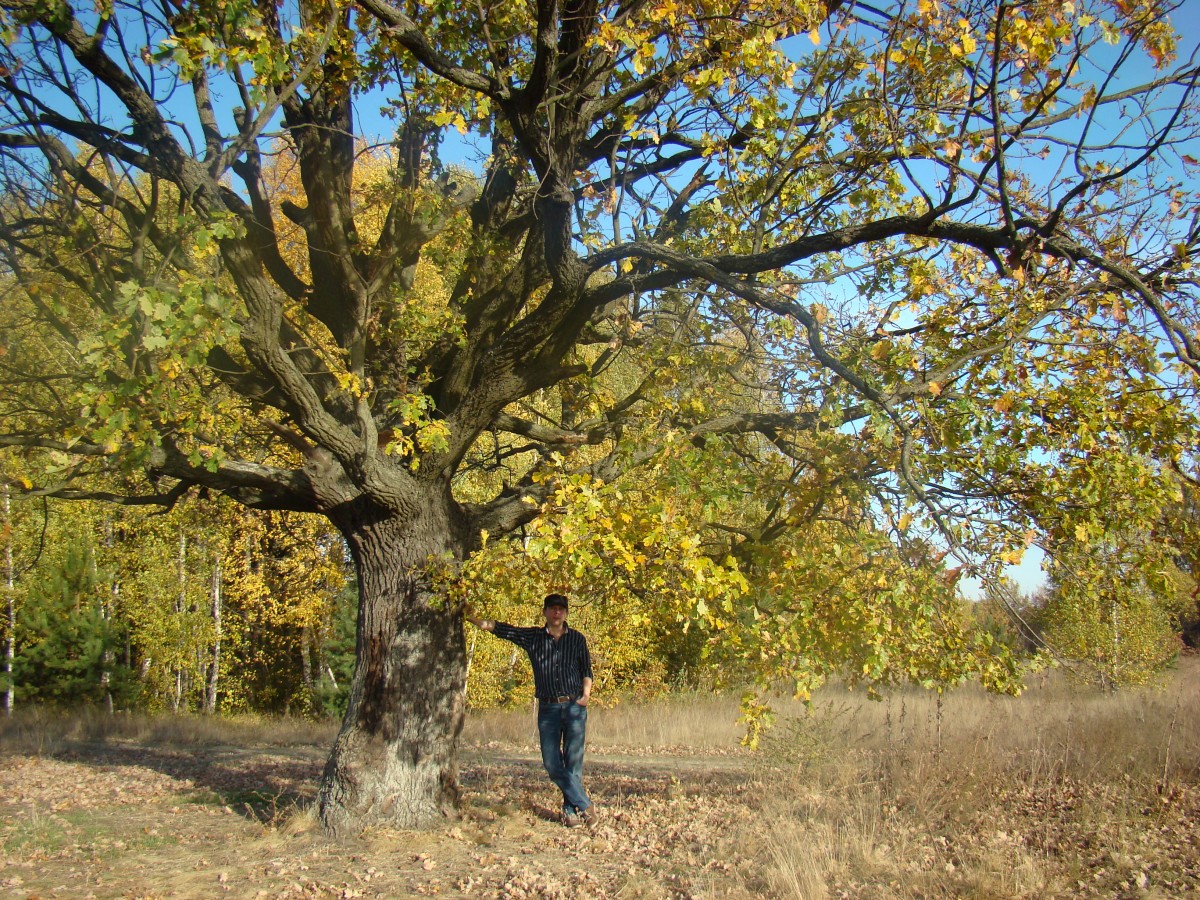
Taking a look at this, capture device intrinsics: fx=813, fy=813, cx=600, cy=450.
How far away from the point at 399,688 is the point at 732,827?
2818mm

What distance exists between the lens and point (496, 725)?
1617 cm

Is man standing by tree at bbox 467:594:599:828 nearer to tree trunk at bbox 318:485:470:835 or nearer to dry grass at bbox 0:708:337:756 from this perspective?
tree trunk at bbox 318:485:470:835

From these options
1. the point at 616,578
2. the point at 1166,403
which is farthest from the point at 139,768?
the point at 1166,403

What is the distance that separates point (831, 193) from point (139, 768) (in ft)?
33.1

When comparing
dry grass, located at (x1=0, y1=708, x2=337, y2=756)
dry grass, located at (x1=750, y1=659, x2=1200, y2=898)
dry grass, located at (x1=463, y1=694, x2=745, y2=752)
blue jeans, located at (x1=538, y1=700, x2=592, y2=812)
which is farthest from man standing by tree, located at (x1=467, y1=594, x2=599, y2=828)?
dry grass, located at (x1=0, y1=708, x2=337, y2=756)

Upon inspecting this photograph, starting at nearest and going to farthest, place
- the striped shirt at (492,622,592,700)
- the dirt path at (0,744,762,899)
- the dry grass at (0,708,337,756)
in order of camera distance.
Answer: the dirt path at (0,744,762,899) < the striped shirt at (492,622,592,700) < the dry grass at (0,708,337,756)

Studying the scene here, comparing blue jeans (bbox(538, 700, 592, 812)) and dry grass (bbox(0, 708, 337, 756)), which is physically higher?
blue jeans (bbox(538, 700, 592, 812))

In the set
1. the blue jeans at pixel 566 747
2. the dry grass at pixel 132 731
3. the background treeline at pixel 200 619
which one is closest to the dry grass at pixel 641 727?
the background treeline at pixel 200 619

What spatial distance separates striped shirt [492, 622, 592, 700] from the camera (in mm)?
6594

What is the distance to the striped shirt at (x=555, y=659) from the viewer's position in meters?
6.59

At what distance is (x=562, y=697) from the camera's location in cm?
658

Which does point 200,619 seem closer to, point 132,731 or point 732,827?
point 132,731

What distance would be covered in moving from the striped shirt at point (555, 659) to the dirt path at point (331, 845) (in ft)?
3.55

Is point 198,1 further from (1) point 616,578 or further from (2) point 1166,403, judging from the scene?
(2) point 1166,403
